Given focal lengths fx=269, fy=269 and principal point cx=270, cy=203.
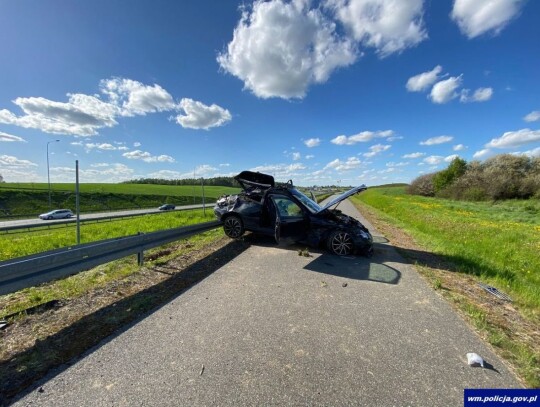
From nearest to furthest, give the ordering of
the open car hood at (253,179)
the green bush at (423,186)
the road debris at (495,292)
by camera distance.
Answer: the road debris at (495,292), the open car hood at (253,179), the green bush at (423,186)

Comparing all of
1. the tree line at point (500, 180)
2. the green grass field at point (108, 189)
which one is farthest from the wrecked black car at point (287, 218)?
the green grass field at point (108, 189)

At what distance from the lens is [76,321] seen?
11.3 ft

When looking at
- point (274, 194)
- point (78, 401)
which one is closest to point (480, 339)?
point (78, 401)

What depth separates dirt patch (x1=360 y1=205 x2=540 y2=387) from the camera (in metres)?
2.76

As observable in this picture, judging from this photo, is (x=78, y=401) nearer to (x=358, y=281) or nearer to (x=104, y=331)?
(x=104, y=331)

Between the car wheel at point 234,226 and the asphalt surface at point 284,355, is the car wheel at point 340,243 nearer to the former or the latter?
the asphalt surface at point 284,355

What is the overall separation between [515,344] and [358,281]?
237 centimetres

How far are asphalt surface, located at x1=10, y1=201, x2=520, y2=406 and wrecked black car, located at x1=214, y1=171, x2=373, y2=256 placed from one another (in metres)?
2.33

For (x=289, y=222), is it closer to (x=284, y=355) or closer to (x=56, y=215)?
(x=284, y=355)

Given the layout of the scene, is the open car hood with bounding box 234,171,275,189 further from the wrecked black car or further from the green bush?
the green bush

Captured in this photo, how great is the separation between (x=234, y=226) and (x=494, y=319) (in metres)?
6.67

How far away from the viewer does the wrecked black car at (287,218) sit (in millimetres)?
6957

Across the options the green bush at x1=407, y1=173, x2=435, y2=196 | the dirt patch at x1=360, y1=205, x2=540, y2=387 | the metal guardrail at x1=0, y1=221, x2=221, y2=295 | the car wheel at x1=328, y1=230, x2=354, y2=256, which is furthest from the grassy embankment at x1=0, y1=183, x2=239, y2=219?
the green bush at x1=407, y1=173, x2=435, y2=196

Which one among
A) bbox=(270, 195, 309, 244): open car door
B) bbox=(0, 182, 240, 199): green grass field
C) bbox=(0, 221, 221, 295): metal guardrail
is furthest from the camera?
bbox=(0, 182, 240, 199): green grass field
